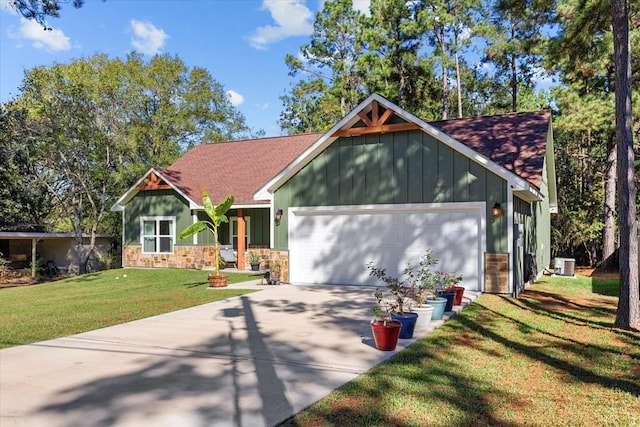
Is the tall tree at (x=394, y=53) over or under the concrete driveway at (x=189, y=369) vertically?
over

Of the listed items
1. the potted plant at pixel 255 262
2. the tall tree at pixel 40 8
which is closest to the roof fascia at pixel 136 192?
Answer: the potted plant at pixel 255 262

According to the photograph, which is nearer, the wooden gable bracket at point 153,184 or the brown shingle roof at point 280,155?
the brown shingle roof at point 280,155

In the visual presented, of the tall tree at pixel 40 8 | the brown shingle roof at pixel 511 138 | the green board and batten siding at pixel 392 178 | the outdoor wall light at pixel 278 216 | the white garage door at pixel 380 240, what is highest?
the tall tree at pixel 40 8

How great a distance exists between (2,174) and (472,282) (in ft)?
87.4

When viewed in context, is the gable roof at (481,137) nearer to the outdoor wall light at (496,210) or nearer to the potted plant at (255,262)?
the outdoor wall light at (496,210)

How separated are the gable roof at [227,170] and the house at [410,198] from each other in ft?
13.1

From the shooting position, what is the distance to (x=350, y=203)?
1391 centimetres

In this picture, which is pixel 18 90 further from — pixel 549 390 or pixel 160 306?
pixel 549 390

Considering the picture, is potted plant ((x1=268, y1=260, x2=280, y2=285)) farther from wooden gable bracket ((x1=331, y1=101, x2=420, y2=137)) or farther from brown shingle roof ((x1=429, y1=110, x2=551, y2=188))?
brown shingle roof ((x1=429, y1=110, x2=551, y2=188))

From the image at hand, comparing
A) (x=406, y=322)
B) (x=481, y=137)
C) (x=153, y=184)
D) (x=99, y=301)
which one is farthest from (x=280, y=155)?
(x=406, y=322)

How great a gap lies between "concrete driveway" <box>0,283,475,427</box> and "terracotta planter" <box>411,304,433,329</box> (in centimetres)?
85

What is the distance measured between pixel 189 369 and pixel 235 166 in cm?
1702

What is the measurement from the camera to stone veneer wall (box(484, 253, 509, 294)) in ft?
39.2

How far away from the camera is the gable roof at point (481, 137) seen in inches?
479
